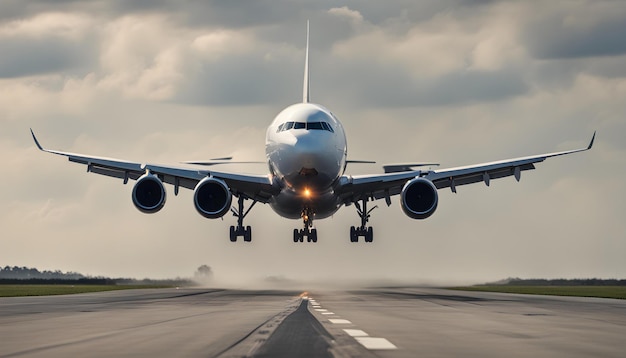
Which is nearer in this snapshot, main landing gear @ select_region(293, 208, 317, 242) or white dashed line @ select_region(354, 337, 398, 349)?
white dashed line @ select_region(354, 337, 398, 349)

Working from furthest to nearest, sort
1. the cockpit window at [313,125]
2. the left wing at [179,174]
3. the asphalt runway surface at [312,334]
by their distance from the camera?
the left wing at [179,174] < the cockpit window at [313,125] < the asphalt runway surface at [312,334]

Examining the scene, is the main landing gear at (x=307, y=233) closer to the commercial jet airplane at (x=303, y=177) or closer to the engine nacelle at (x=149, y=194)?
the commercial jet airplane at (x=303, y=177)

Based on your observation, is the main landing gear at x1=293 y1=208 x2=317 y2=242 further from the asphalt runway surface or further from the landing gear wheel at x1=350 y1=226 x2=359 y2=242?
the asphalt runway surface

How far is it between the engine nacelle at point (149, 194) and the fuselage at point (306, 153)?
534 cm

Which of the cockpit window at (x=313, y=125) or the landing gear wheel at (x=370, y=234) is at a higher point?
the cockpit window at (x=313, y=125)

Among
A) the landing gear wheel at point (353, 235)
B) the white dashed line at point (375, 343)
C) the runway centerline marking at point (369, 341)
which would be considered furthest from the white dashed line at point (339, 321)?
the landing gear wheel at point (353, 235)

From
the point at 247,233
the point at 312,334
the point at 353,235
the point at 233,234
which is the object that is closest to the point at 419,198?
the point at 353,235

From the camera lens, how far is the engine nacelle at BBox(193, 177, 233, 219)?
4659 cm

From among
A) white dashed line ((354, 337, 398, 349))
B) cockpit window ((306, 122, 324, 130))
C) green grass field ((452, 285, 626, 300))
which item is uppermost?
cockpit window ((306, 122, 324, 130))

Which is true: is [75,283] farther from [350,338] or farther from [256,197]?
[350,338]

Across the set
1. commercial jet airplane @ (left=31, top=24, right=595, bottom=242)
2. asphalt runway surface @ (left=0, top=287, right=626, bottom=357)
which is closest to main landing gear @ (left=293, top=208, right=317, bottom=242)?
commercial jet airplane @ (left=31, top=24, right=595, bottom=242)

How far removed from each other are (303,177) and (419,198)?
21.9 ft

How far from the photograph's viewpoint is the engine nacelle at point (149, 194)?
4659 cm

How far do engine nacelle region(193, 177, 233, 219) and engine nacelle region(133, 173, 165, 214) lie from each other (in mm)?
1685
